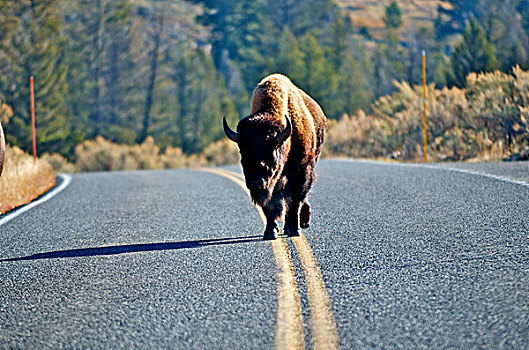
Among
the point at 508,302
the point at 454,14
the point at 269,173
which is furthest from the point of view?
the point at 454,14

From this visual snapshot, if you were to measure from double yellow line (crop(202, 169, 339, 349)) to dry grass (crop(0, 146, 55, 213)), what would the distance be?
20.4 ft

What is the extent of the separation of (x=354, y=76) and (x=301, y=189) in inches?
1488

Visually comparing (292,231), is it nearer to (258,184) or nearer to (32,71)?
(258,184)

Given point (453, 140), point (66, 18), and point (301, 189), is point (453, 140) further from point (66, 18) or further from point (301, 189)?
point (66, 18)

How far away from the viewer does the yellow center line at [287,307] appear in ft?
13.7

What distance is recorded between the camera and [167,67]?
51.4m

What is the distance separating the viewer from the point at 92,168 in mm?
39844

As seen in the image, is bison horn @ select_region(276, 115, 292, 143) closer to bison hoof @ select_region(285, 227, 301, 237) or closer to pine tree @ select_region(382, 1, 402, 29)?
bison hoof @ select_region(285, 227, 301, 237)

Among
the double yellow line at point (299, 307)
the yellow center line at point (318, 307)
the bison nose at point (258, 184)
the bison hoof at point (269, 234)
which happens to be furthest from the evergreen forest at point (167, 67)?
the yellow center line at point (318, 307)

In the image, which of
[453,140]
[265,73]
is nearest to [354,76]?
[265,73]

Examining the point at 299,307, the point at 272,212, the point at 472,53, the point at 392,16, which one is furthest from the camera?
the point at 392,16

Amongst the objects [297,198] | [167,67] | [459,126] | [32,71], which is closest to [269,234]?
[297,198]

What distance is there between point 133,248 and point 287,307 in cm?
281

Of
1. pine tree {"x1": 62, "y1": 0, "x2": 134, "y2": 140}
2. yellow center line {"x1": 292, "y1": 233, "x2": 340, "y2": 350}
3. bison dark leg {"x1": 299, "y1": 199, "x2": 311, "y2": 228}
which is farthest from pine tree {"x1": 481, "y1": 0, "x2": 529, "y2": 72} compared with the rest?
yellow center line {"x1": 292, "y1": 233, "x2": 340, "y2": 350}
